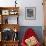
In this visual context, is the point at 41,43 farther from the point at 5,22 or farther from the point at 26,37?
the point at 5,22

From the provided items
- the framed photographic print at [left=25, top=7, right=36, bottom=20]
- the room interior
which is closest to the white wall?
the room interior

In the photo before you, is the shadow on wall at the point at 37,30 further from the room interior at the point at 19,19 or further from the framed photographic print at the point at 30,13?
the framed photographic print at the point at 30,13

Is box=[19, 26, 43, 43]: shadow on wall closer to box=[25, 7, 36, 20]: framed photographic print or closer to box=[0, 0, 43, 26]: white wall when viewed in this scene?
box=[0, 0, 43, 26]: white wall

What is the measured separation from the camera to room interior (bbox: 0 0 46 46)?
5805mm

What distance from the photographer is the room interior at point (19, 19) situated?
5805mm

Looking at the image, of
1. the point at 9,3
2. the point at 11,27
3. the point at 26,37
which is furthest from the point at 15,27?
the point at 9,3

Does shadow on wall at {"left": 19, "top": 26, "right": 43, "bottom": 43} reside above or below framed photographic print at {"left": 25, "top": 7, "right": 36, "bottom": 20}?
below

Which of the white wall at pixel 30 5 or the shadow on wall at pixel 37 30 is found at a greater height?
the white wall at pixel 30 5

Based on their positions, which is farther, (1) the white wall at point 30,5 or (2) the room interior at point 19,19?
(1) the white wall at point 30,5

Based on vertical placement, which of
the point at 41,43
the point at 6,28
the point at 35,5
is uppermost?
the point at 35,5

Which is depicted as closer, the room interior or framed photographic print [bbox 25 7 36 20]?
the room interior

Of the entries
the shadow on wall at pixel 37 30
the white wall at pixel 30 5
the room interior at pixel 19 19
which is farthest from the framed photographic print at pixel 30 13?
the shadow on wall at pixel 37 30

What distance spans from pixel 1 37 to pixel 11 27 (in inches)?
21.3

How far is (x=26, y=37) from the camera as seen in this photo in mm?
5656
